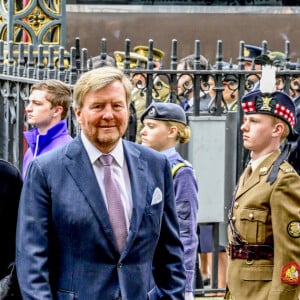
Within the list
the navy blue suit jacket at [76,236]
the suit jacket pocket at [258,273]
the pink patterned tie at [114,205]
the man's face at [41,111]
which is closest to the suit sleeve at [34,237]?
the navy blue suit jacket at [76,236]

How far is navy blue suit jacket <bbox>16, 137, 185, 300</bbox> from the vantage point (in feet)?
18.9

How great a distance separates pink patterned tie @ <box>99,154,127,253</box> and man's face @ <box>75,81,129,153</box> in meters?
0.06

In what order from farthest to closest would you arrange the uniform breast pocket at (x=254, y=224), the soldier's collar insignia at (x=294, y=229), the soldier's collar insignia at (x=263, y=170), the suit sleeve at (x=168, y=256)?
the soldier's collar insignia at (x=263, y=170) < the uniform breast pocket at (x=254, y=224) < the soldier's collar insignia at (x=294, y=229) < the suit sleeve at (x=168, y=256)

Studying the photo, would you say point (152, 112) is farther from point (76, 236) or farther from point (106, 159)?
point (76, 236)

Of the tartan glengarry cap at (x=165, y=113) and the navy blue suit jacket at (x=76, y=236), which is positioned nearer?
the navy blue suit jacket at (x=76, y=236)

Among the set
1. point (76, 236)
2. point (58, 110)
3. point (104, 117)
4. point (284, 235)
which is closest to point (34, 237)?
point (76, 236)

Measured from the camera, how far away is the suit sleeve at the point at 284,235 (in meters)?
7.25

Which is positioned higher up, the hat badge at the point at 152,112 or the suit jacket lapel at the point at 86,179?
the hat badge at the point at 152,112

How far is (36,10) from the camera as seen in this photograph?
38.0 feet

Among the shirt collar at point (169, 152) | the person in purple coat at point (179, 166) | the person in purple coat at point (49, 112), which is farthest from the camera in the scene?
the person in purple coat at point (49, 112)

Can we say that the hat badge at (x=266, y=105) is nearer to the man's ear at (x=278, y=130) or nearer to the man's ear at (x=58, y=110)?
the man's ear at (x=278, y=130)

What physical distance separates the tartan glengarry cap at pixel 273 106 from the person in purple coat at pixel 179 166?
38.5 inches

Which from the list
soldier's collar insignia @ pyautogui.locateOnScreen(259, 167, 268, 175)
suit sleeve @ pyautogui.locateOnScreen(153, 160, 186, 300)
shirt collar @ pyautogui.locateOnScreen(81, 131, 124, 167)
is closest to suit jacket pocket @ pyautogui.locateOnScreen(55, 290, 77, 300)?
suit sleeve @ pyautogui.locateOnScreen(153, 160, 186, 300)

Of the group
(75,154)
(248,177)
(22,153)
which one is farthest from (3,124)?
(75,154)
